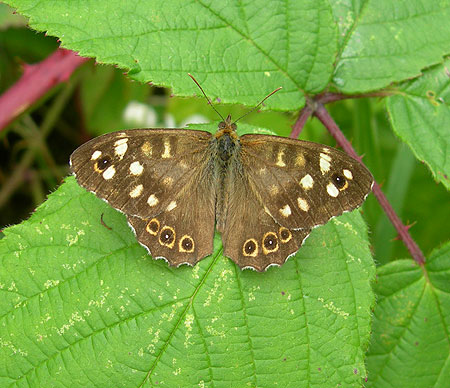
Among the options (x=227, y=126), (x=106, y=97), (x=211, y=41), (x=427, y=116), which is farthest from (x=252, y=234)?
(x=106, y=97)

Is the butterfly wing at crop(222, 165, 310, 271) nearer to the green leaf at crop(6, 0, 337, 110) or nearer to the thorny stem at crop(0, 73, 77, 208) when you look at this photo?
the green leaf at crop(6, 0, 337, 110)

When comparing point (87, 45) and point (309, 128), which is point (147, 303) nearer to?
point (87, 45)

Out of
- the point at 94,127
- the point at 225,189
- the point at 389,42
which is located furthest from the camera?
the point at 94,127

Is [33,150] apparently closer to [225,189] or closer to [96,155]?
[96,155]

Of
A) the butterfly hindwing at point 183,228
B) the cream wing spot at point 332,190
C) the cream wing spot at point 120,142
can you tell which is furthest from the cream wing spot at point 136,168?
the cream wing spot at point 332,190

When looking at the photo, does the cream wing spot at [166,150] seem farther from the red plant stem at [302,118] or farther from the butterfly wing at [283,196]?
the red plant stem at [302,118]

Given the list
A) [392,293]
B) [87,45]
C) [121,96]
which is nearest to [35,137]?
[121,96]
